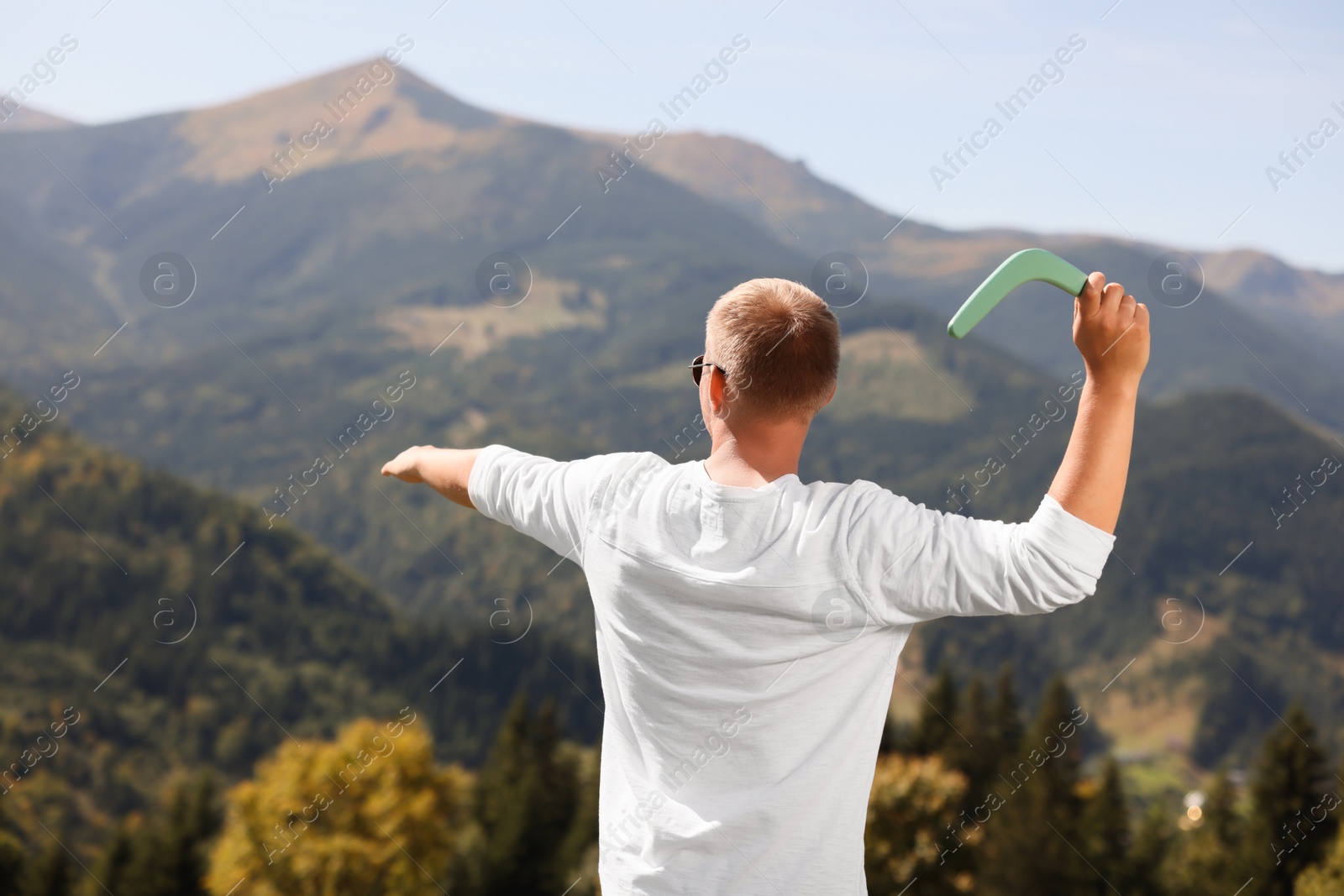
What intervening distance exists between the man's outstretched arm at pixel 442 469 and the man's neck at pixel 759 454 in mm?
690

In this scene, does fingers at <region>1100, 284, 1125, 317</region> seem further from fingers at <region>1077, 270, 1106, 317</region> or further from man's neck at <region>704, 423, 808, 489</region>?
man's neck at <region>704, 423, 808, 489</region>

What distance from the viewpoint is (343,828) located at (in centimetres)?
4547

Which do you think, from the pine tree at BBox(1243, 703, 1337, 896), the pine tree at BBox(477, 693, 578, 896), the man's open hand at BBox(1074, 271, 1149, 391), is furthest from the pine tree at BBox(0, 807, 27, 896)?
the man's open hand at BBox(1074, 271, 1149, 391)

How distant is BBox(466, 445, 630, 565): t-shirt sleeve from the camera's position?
240cm

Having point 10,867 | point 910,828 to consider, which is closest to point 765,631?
point 910,828

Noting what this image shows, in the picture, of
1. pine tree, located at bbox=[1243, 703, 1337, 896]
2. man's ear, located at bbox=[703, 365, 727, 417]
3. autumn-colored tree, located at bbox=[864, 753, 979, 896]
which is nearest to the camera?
man's ear, located at bbox=[703, 365, 727, 417]

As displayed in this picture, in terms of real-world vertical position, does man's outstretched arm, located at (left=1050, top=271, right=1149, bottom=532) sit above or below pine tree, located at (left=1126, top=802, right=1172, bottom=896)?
above

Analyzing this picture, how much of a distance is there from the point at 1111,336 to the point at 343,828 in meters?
48.8

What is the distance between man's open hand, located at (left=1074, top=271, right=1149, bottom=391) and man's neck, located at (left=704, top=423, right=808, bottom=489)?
1.88ft

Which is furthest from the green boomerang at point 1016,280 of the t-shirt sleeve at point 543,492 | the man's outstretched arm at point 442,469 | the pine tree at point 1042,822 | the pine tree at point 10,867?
the pine tree at point 10,867

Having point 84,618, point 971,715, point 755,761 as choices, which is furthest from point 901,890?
point 84,618

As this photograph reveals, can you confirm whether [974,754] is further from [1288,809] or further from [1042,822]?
[1288,809]

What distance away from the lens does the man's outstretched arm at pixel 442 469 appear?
8.73 ft

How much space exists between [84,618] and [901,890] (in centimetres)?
12028
